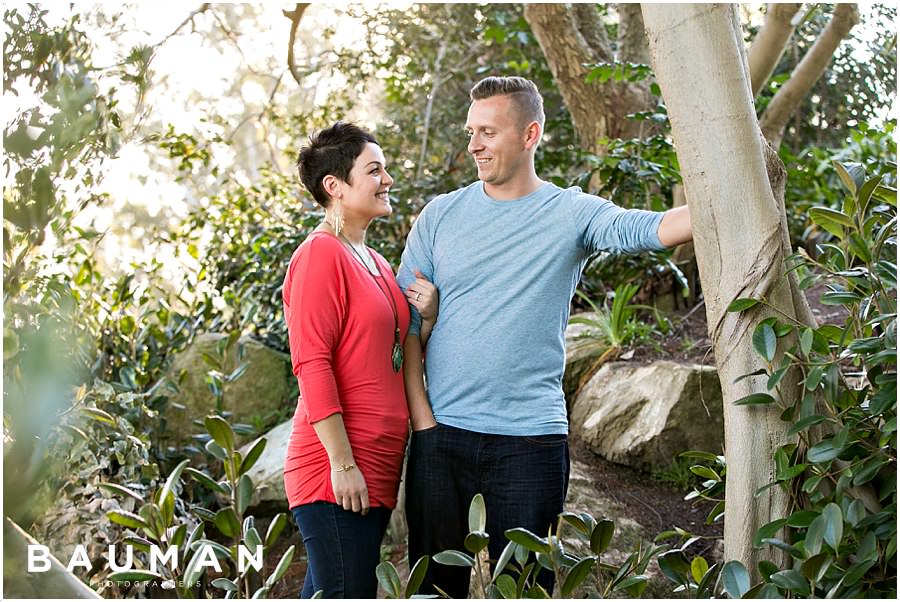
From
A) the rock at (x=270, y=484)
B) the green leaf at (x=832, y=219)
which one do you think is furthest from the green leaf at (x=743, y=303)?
the rock at (x=270, y=484)

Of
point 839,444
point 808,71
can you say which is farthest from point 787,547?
point 808,71

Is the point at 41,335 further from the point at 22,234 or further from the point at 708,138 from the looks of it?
the point at 708,138

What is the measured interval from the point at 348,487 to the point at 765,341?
3.36 ft

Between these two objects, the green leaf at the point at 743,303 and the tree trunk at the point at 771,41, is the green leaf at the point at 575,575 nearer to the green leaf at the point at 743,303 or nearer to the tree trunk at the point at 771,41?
the green leaf at the point at 743,303

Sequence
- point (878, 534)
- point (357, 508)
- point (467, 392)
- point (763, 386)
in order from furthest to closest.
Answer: point (467, 392)
point (357, 508)
point (763, 386)
point (878, 534)

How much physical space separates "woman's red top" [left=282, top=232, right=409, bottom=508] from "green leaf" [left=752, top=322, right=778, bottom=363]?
905mm

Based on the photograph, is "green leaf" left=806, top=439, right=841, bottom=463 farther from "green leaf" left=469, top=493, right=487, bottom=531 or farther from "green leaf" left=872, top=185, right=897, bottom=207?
"green leaf" left=469, top=493, right=487, bottom=531

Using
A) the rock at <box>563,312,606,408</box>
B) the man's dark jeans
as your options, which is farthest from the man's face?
the rock at <box>563,312,606,408</box>

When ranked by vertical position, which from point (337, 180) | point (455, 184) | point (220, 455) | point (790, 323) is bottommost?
point (220, 455)

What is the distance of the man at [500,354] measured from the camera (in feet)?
7.84

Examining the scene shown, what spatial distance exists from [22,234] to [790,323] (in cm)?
159

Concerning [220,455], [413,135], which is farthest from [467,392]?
[413,135]

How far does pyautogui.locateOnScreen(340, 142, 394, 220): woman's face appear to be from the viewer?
2438mm

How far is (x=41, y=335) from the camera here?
0.95 metres
